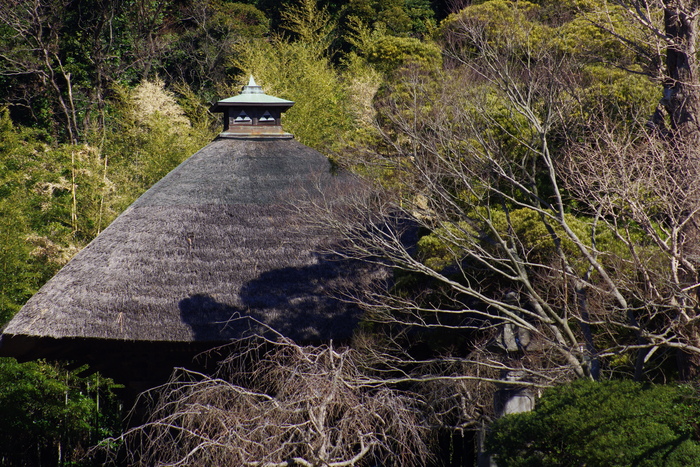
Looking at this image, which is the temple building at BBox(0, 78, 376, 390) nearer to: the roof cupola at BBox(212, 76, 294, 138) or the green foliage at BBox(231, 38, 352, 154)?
the roof cupola at BBox(212, 76, 294, 138)

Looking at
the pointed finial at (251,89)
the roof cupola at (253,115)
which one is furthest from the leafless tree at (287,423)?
the pointed finial at (251,89)

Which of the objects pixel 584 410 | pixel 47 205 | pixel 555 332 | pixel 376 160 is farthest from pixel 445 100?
pixel 47 205

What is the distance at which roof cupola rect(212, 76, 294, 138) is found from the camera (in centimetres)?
1150

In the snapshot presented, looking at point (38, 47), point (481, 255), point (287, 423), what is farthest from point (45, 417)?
A: point (38, 47)

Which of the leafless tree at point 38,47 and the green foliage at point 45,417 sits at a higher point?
the leafless tree at point 38,47

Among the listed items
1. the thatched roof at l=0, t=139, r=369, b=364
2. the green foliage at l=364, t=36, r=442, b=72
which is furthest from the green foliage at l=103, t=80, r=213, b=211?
the green foliage at l=364, t=36, r=442, b=72

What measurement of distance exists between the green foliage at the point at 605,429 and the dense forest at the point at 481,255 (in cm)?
1

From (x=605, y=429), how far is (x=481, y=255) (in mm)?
2459

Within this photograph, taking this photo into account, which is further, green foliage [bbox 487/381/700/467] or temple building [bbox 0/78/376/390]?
temple building [bbox 0/78/376/390]

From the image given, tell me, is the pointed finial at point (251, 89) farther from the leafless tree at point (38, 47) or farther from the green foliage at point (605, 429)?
the leafless tree at point (38, 47)

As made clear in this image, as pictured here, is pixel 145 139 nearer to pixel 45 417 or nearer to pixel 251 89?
pixel 251 89

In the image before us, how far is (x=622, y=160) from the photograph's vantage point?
18.9 ft

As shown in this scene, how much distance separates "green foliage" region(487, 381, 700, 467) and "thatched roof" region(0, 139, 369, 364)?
10.1ft

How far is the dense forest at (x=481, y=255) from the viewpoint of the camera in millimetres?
5176
